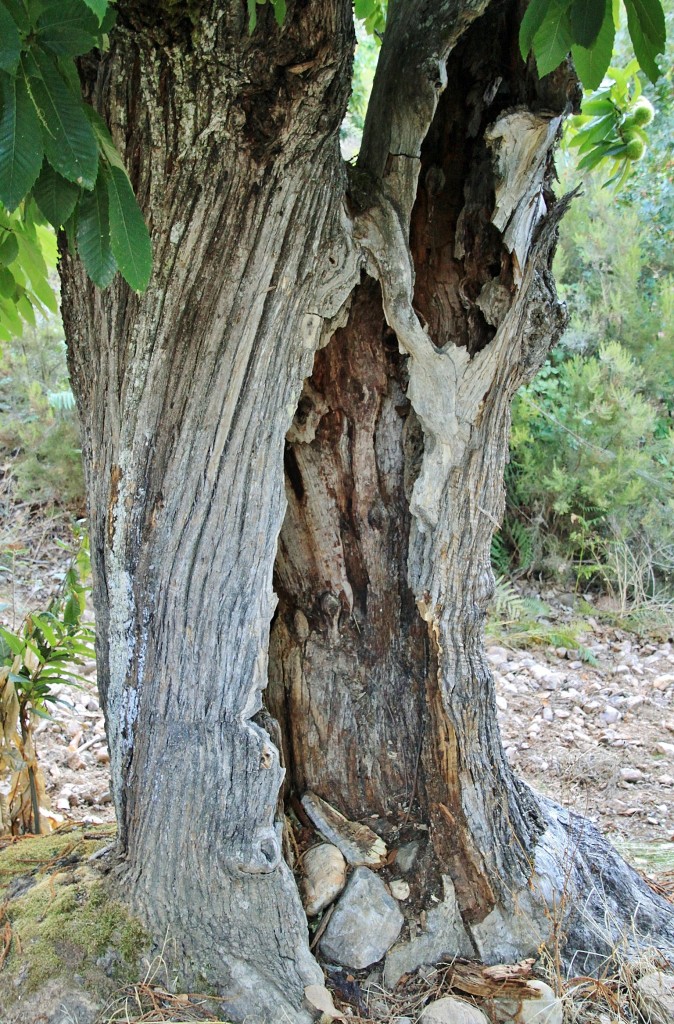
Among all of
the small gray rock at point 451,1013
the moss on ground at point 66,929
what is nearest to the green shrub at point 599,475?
the small gray rock at point 451,1013

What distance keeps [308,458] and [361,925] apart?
3.39ft

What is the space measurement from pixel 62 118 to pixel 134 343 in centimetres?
49

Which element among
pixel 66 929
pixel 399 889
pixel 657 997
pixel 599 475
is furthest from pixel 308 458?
pixel 599 475

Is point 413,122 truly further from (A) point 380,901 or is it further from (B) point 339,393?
(A) point 380,901

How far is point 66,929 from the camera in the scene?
1.67 m

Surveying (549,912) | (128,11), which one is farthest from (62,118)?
(549,912)

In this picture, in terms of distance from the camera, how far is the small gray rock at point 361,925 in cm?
173

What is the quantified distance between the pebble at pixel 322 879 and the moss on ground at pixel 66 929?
0.36 m

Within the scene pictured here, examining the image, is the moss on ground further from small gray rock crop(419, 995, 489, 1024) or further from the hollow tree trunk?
small gray rock crop(419, 995, 489, 1024)

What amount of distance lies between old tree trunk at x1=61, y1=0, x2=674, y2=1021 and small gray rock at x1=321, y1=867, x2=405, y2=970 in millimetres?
55

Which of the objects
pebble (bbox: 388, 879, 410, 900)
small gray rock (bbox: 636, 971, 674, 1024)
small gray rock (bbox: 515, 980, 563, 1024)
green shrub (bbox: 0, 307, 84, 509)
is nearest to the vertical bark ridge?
pebble (bbox: 388, 879, 410, 900)

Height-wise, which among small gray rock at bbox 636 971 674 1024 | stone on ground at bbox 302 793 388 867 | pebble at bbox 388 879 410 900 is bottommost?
small gray rock at bbox 636 971 674 1024

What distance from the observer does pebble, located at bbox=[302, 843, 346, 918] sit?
1.75m

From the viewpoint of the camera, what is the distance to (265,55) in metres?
1.33
